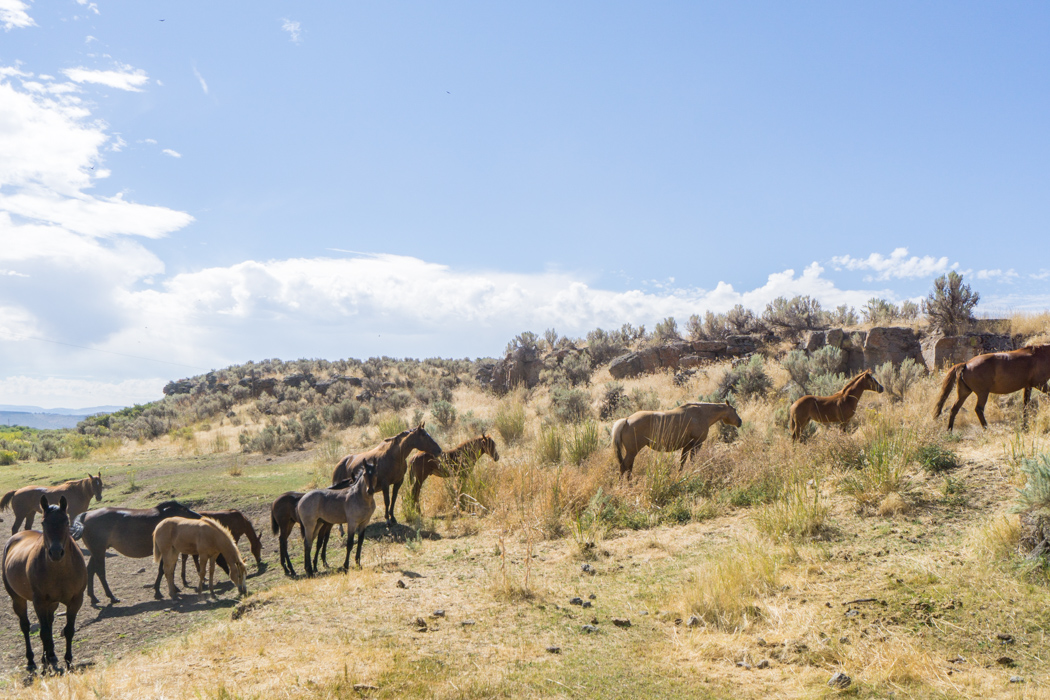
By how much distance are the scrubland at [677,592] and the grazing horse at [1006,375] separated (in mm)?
546

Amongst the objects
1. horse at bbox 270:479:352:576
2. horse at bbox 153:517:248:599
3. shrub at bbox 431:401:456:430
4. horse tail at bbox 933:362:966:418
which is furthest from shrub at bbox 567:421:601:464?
shrub at bbox 431:401:456:430

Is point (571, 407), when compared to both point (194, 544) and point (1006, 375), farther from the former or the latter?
point (194, 544)

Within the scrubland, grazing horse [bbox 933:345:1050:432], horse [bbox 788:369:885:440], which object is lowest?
the scrubland

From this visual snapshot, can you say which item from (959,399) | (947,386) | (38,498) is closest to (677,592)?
(959,399)

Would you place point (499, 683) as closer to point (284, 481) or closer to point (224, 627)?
point (224, 627)

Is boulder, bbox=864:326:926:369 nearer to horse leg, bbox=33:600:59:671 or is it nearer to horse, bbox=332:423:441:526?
A: horse, bbox=332:423:441:526

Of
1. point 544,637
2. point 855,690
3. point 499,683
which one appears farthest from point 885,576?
point 499,683

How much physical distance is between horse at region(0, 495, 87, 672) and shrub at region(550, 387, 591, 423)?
14.3 meters

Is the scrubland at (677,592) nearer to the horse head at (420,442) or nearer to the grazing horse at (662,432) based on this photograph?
the grazing horse at (662,432)

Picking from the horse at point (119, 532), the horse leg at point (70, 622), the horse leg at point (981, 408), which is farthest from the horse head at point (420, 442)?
the horse leg at point (981, 408)

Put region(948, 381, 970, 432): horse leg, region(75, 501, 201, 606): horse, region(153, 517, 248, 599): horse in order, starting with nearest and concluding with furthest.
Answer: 1. region(153, 517, 248, 599): horse
2. region(75, 501, 201, 606): horse
3. region(948, 381, 970, 432): horse leg

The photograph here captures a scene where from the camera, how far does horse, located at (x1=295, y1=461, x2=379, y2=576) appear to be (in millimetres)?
8352

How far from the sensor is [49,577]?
239 inches

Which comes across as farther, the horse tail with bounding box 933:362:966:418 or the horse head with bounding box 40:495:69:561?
the horse tail with bounding box 933:362:966:418
